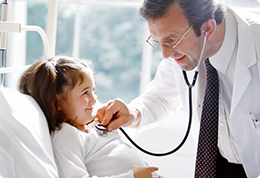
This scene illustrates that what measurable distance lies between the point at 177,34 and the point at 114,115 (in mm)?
465

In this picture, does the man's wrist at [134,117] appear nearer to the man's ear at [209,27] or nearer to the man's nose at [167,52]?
the man's nose at [167,52]

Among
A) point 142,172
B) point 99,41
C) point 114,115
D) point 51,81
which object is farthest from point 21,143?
point 99,41

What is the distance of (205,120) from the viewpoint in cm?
151

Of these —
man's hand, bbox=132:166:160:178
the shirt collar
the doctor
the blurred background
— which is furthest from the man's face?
the blurred background

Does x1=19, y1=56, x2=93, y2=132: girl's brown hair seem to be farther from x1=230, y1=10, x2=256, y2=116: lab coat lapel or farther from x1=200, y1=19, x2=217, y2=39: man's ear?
x1=230, y1=10, x2=256, y2=116: lab coat lapel

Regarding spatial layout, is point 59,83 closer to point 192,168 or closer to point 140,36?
point 192,168

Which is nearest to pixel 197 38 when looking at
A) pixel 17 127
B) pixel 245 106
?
pixel 245 106

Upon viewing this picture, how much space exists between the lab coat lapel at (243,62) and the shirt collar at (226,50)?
0.05 meters

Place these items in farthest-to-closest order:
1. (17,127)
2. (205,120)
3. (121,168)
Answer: (205,120), (121,168), (17,127)

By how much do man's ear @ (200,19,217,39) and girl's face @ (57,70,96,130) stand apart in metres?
0.54

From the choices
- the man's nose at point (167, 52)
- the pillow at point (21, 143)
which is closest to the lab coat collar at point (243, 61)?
the man's nose at point (167, 52)

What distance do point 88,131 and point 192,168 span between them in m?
1.29

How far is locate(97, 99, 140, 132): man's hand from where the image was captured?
1.44 meters

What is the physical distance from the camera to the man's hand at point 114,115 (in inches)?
56.7
